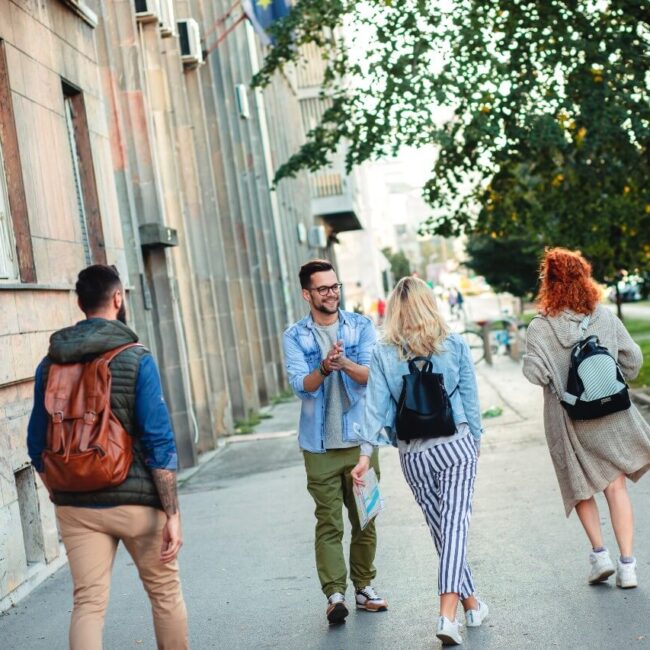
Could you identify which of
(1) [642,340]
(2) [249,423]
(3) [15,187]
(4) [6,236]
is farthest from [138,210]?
(1) [642,340]

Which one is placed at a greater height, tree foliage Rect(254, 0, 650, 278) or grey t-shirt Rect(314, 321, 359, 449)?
tree foliage Rect(254, 0, 650, 278)

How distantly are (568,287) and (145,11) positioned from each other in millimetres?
11827

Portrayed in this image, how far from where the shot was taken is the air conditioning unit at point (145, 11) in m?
17.4

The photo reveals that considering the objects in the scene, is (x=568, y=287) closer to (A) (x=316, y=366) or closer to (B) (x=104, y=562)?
(A) (x=316, y=366)

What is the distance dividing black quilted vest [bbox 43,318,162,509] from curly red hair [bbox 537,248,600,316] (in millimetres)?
2900

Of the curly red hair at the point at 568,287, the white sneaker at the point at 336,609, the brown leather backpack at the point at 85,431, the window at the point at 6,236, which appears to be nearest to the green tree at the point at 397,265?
the window at the point at 6,236

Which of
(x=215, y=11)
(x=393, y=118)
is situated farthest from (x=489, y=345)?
(x=393, y=118)

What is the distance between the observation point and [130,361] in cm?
480

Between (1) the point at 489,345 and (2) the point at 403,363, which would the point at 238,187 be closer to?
(1) the point at 489,345

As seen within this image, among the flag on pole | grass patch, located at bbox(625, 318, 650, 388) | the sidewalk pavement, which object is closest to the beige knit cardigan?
the sidewalk pavement

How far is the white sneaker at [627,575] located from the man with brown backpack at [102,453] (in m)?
2.77

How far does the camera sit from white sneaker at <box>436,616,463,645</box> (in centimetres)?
579

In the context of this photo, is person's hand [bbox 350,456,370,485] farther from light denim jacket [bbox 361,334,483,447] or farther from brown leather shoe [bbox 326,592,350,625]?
brown leather shoe [bbox 326,592,350,625]

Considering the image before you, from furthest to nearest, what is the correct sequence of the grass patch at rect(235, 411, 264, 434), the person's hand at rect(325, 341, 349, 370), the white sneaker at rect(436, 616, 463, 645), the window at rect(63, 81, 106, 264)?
the grass patch at rect(235, 411, 264, 434)
the window at rect(63, 81, 106, 264)
the person's hand at rect(325, 341, 349, 370)
the white sneaker at rect(436, 616, 463, 645)
